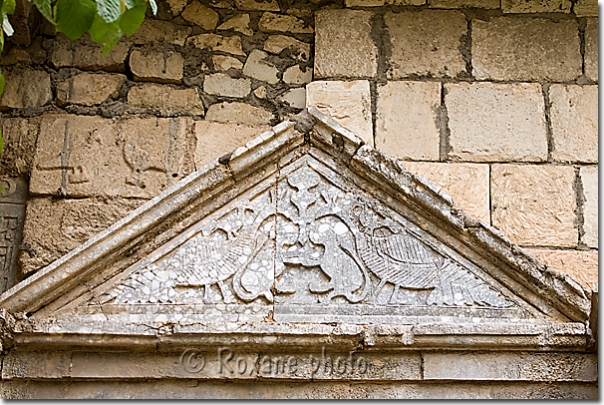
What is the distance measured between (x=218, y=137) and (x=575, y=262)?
183 centimetres

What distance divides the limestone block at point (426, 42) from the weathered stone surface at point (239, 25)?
2.43 feet

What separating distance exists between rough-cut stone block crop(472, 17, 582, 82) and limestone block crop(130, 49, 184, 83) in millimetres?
1556

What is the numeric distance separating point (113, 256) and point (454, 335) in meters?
1.32

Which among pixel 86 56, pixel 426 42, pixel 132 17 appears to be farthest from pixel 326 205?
pixel 86 56

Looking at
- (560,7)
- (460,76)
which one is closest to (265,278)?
(460,76)

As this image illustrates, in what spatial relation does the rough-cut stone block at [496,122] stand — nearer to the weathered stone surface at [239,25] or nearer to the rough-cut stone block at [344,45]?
the rough-cut stone block at [344,45]

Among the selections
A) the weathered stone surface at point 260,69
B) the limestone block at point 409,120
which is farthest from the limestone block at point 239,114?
the limestone block at point 409,120

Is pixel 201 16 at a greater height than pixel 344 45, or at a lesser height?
greater

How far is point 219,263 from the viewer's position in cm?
320

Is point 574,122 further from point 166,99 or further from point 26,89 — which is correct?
point 26,89

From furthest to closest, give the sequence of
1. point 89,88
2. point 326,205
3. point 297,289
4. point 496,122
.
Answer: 1. point 89,88
2. point 496,122
3. point 326,205
4. point 297,289

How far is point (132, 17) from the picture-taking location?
2.30 meters

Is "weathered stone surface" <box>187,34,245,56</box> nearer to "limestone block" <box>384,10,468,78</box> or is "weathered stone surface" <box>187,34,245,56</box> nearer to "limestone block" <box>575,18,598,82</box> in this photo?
"limestone block" <box>384,10,468,78</box>

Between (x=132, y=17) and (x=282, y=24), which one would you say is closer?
(x=132, y=17)
